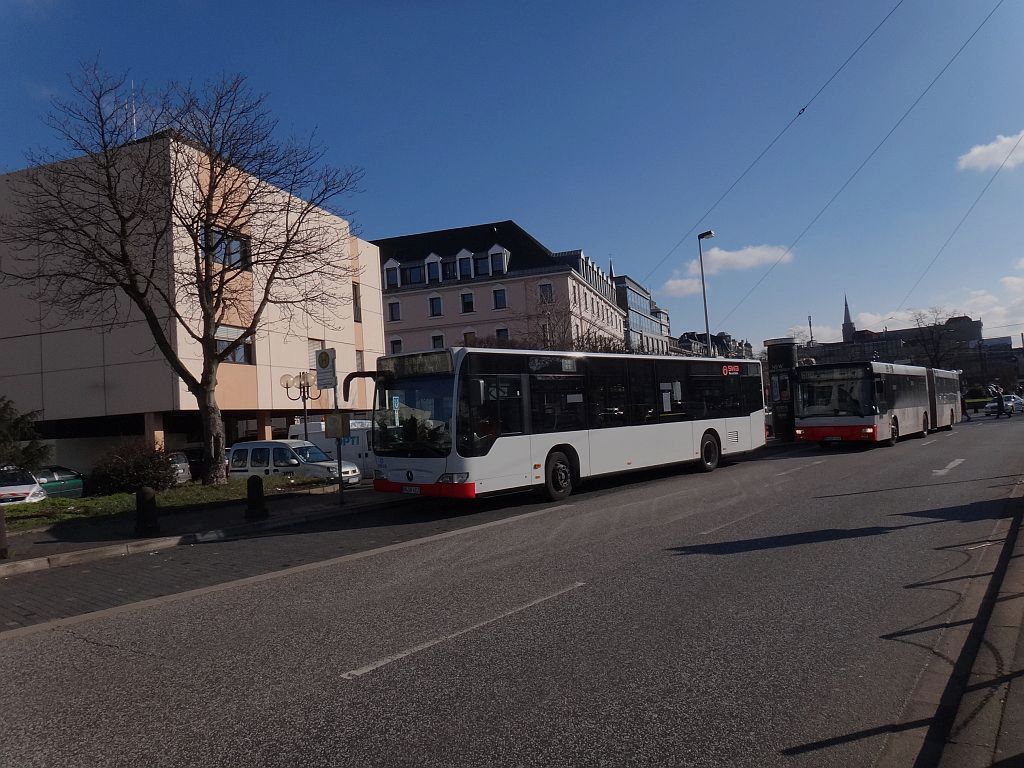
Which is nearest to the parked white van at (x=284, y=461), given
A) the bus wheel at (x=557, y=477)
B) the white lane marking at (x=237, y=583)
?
the bus wheel at (x=557, y=477)

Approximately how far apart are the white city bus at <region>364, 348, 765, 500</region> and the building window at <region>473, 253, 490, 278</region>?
4785cm

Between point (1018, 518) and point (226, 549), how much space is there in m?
11.1

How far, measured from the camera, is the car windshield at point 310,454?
70.7ft

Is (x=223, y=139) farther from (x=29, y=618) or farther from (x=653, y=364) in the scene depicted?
(x=29, y=618)

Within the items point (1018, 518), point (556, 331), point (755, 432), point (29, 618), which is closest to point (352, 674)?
point (29, 618)

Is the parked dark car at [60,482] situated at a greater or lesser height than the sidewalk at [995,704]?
greater

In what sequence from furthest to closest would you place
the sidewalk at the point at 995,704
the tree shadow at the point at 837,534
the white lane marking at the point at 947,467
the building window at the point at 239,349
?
1. the building window at the point at 239,349
2. the white lane marking at the point at 947,467
3. the tree shadow at the point at 837,534
4. the sidewalk at the point at 995,704

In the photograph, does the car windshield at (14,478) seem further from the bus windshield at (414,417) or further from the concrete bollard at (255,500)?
the bus windshield at (414,417)

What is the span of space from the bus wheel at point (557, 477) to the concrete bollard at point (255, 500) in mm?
5394

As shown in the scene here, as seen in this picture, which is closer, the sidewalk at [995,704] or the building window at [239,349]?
the sidewalk at [995,704]

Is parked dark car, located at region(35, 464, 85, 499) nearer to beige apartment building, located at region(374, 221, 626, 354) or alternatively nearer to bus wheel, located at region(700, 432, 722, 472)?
bus wheel, located at region(700, 432, 722, 472)

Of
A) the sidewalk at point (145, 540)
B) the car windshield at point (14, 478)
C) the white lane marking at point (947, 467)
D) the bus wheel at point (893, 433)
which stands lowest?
the white lane marking at point (947, 467)

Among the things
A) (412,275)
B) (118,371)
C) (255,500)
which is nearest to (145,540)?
(255,500)

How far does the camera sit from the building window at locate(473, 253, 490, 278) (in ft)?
215
